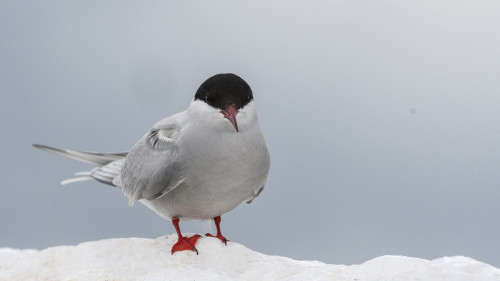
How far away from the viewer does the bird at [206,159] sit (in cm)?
599

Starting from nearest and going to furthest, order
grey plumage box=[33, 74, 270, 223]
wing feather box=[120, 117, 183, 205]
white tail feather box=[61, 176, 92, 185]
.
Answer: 1. grey plumage box=[33, 74, 270, 223]
2. wing feather box=[120, 117, 183, 205]
3. white tail feather box=[61, 176, 92, 185]

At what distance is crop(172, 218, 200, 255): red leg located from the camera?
6441mm

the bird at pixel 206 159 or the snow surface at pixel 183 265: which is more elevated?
the bird at pixel 206 159

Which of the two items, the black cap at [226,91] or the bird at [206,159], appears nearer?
the black cap at [226,91]

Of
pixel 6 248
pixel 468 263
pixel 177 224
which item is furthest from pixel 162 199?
pixel 6 248

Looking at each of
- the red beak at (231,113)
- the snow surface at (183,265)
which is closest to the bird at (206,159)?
the red beak at (231,113)

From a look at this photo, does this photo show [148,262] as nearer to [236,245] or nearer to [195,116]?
[236,245]

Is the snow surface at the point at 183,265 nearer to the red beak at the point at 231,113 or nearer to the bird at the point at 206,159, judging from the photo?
the bird at the point at 206,159

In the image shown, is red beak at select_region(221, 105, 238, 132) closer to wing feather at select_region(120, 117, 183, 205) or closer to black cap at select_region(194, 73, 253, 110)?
black cap at select_region(194, 73, 253, 110)

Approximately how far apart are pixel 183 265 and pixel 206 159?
108 centimetres

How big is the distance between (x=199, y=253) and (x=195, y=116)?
4.63 ft

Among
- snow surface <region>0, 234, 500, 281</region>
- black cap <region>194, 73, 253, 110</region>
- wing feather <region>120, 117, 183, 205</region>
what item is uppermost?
black cap <region>194, 73, 253, 110</region>

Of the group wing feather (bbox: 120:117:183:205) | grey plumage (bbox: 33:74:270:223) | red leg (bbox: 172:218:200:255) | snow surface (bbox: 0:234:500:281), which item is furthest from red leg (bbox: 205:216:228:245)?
wing feather (bbox: 120:117:183:205)

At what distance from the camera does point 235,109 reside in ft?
19.4
